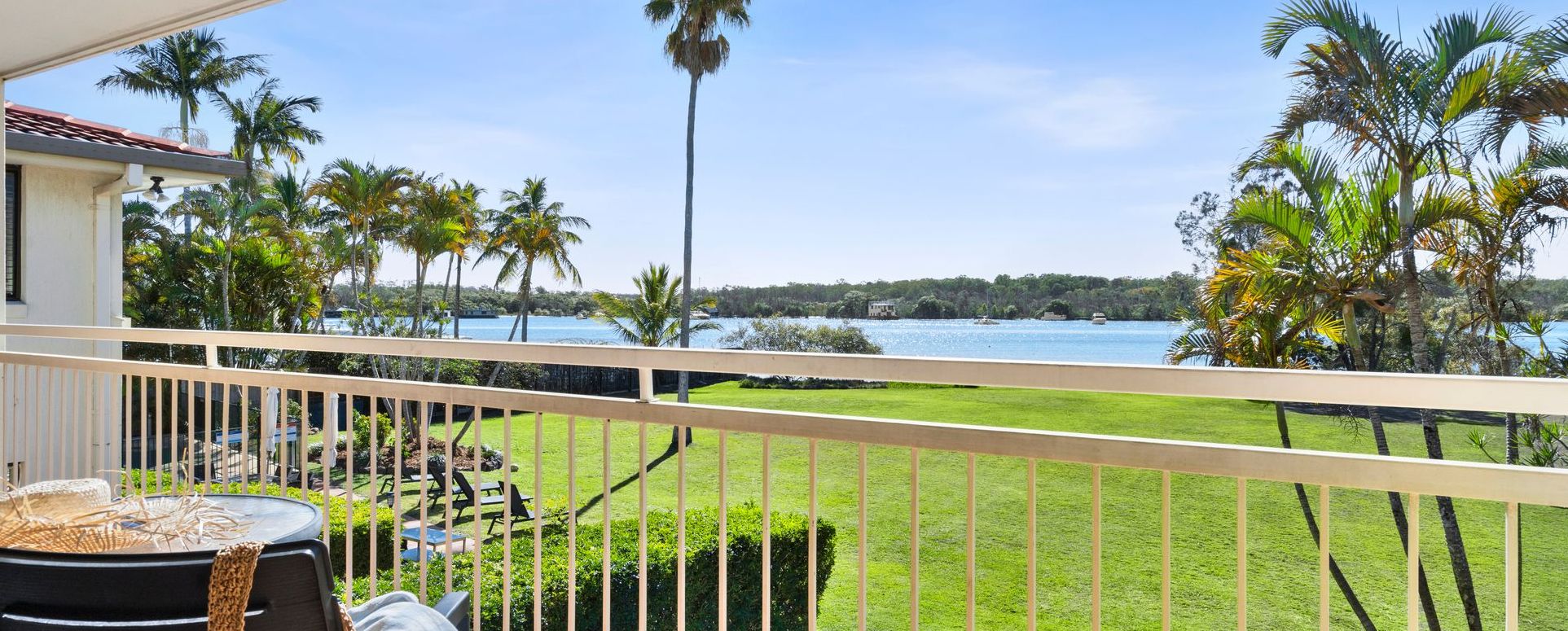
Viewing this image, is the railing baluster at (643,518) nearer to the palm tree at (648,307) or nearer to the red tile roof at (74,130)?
the red tile roof at (74,130)

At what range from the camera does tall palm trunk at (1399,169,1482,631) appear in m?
9.22

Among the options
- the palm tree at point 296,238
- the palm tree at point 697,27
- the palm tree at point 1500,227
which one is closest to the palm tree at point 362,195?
the palm tree at point 296,238

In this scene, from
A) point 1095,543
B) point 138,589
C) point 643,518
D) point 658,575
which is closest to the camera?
point 138,589

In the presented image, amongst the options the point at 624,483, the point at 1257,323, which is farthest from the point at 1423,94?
the point at 624,483

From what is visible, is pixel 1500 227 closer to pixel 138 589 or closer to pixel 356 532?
pixel 356 532

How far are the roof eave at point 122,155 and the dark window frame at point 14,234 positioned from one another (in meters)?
0.41

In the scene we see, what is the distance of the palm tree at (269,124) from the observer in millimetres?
29469

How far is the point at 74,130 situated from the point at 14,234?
2.80 ft

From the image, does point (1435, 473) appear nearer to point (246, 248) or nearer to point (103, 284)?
point (103, 284)

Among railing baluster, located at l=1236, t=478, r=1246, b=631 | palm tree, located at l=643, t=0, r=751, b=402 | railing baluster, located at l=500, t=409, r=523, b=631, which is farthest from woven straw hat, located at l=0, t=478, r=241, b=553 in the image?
palm tree, located at l=643, t=0, r=751, b=402

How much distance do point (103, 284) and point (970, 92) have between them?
141 ft

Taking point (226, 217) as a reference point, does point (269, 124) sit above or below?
above

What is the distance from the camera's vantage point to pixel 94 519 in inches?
55.5

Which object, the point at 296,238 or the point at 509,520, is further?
the point at 296,238
